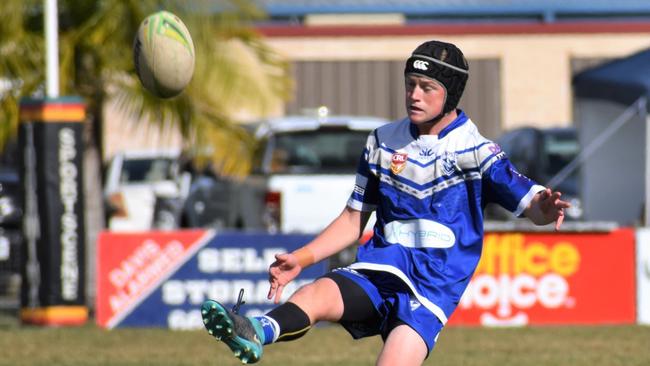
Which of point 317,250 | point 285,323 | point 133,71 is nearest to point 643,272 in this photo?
point 133,71

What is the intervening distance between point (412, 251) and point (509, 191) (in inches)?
18.5

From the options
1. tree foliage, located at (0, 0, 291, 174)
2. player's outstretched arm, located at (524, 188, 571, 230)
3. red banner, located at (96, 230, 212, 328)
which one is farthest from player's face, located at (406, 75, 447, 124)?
tree foliage, located at (0, 0, 291, 174)

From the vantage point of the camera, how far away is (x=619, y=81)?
16.0 metres

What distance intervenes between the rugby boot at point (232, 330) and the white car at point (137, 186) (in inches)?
660

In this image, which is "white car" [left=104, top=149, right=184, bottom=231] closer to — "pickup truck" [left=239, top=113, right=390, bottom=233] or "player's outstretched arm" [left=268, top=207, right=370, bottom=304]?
"pickup truck" [left=239, top=113, right=390, bottom=233]

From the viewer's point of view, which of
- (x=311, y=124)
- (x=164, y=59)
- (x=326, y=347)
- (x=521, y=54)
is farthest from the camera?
(x=521, y=54)

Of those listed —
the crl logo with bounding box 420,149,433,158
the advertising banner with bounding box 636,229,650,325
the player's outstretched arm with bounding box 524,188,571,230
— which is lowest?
the advertising banner with bounding box 636,229,650,325

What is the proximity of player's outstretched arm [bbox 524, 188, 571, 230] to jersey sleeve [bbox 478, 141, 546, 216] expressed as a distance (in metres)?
0.03

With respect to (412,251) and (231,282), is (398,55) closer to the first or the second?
(231,282)

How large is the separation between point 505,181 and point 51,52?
26.9 ft

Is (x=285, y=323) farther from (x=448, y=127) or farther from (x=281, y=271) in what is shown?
(x=448, y=127)

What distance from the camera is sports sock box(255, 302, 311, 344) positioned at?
5.80 metres

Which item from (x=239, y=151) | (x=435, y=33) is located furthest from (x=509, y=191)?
(x=435, y=33)

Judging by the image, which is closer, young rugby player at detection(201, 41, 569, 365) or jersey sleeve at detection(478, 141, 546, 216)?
young rugby player at detection(201, 41, 569, 365)
